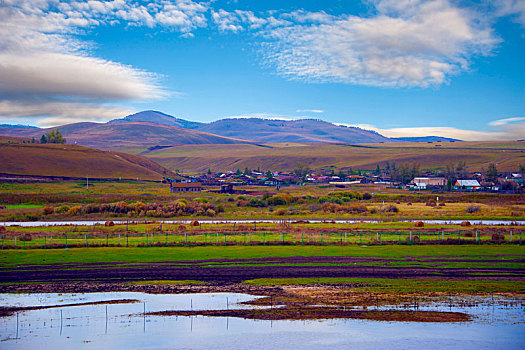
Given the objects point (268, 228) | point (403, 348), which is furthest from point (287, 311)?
point (268, 228)

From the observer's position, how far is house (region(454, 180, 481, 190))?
153 meters

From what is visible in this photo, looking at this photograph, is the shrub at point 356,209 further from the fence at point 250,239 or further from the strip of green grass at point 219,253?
the strip of green grass at point 219,253

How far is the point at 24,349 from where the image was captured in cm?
1792

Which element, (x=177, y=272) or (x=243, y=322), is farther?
(x=177, y=272)

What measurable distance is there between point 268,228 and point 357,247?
1657 centimetres

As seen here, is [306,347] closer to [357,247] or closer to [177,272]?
[177,272]

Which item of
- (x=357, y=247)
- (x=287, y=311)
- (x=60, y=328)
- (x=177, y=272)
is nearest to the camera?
(x=60, y=328)

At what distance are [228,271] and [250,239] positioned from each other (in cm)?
1445

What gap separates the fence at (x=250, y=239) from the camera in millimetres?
43312

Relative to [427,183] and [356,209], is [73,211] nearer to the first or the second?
[356,209]

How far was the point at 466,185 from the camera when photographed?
155m

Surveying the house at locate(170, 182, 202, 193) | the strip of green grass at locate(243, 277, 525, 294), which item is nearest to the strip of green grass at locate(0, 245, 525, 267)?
the strip of green grass at locate(243, 277, 525, 294)

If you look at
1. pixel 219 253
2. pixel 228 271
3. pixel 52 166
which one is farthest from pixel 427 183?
pixel 228 271

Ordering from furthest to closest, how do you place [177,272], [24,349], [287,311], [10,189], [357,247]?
[10,189] < [357,247] < [177,272] < [287,311] < [24,349]
